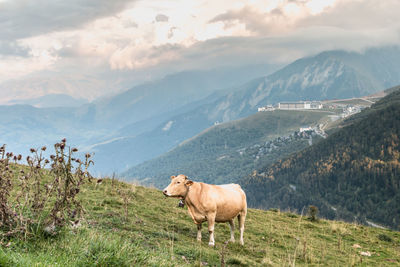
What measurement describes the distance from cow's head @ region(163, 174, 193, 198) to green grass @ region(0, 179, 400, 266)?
4.56 ft

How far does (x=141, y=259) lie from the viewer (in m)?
7.11

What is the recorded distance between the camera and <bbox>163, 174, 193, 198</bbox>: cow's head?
11867mm

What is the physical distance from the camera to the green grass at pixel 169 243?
673 centimetres

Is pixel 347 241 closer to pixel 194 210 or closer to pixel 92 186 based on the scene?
pixel 194 210

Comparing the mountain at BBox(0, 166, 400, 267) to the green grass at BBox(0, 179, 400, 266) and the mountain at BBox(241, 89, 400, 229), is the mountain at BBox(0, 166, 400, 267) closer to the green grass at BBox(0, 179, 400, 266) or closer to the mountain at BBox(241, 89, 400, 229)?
the green grass at BBox(0, 179, 400, 266)

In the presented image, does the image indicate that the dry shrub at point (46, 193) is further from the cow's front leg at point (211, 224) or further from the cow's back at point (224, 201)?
the cow's back at point (224, 201)

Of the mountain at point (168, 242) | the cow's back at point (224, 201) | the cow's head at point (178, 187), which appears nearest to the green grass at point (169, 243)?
the mountain at point (168, 242)

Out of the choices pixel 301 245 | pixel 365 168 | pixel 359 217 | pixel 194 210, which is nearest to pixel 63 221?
pixel 194 210

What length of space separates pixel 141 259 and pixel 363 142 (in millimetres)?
207838

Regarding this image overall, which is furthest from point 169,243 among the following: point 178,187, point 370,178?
point 370,178

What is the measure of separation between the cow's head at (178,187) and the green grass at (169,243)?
1391mm

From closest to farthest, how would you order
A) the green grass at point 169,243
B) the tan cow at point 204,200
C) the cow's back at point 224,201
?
the green grass at point 169,243 → the tan cow at point 204,200 → the cow's back at point 224,201

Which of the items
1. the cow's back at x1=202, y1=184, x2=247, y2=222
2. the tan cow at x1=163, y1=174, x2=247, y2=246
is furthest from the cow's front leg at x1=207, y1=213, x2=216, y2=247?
the cow's back at x1=202, y1=184, x2=247, y2=222

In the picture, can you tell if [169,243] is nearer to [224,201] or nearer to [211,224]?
[211,224]
